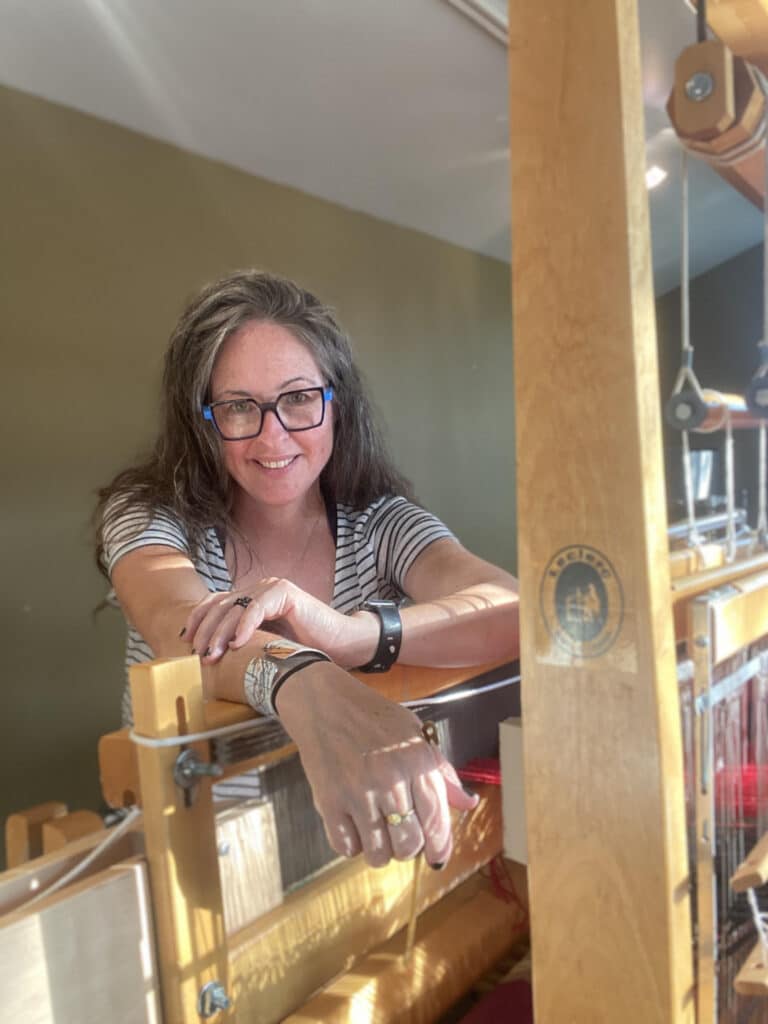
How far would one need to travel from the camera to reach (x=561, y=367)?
341 mm

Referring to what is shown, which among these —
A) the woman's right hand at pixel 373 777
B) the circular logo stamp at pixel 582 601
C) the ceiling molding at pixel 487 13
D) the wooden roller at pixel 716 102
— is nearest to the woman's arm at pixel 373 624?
the woman's right hand at pixel 373 777

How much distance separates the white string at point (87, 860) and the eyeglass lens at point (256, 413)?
0.31 meters

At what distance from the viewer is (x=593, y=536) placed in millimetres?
340

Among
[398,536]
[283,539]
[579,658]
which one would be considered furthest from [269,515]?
[579,658]

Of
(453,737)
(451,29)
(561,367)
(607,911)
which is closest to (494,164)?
(451,29)

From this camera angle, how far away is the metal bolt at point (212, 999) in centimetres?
→ 41

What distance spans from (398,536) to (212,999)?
0.43m

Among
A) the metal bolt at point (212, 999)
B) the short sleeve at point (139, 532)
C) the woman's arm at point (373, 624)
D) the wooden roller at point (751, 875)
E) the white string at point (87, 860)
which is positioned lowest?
the metal bolt at point (212, 999)

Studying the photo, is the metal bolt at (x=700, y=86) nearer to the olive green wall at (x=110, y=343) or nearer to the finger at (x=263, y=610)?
the finger at (x=263, y=610)

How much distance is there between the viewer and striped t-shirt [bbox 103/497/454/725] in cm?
68

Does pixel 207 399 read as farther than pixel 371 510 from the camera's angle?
No

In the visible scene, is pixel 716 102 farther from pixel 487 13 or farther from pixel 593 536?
pixel 487 13

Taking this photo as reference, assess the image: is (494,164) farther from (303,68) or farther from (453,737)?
(453,737)

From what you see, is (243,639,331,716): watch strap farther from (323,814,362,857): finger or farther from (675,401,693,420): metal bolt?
(675,401,693,420): metal bolt
